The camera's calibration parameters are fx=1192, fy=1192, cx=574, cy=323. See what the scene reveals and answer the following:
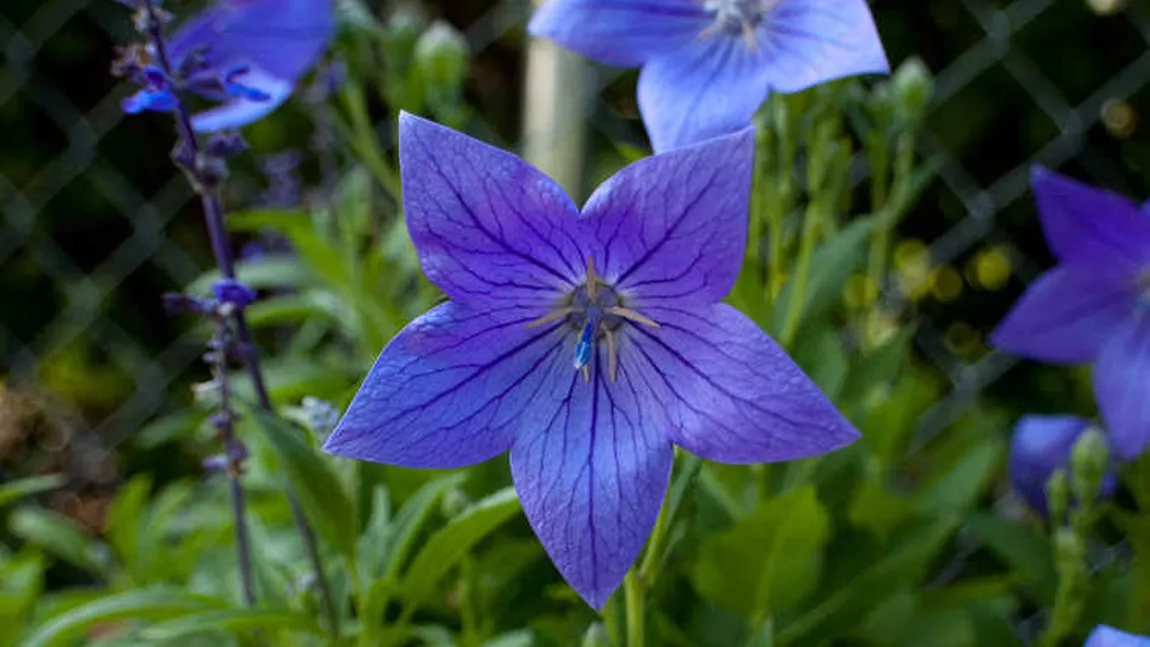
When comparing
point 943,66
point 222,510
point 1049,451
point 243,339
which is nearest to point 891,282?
point 943,66

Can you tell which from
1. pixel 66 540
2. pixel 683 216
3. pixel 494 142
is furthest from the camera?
pixel 494 142

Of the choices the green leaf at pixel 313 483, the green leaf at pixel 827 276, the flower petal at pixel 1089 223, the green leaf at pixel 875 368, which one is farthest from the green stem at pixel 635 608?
the flower petal at pixel 1089 223

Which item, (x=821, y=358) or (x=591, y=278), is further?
(x=821, y=358)

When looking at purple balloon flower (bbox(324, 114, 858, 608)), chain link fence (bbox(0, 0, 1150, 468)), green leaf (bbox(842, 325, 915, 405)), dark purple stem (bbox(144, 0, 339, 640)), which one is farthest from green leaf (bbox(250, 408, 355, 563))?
chain link fence (bbox(0, 0, 1150, 468))

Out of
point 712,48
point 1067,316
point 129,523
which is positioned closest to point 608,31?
point 712,48

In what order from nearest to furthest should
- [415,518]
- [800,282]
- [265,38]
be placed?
[415,518] < [800,282] < [265,38]

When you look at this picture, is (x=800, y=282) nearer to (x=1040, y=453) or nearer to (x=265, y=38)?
(x=1040, y=453)

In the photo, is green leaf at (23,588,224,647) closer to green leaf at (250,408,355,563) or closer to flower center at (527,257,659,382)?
green leaf at (250,408,355,563)
